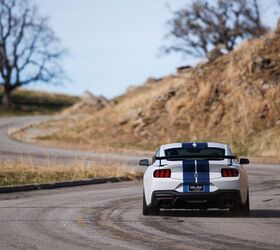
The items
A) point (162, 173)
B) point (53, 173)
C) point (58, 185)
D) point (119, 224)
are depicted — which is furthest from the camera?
point (53, 173)

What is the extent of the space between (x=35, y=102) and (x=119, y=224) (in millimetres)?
81560

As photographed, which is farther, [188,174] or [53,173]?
[53,173]

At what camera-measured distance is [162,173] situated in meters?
14.5

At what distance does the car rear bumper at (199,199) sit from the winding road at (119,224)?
0.24 meters

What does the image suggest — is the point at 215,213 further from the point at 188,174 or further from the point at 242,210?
the point at 188,174

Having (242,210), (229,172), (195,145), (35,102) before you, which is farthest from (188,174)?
(35,102)

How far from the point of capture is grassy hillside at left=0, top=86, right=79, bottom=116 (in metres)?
Result: 83.9

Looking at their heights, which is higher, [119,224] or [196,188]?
[196,188]

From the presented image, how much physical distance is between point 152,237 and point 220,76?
36.7m

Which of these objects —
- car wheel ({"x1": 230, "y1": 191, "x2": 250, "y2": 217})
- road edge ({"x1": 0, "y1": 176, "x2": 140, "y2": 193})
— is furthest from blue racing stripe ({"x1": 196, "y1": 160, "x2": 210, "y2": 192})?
road edge ({"x1": 0, "y1": 176, "x2": 140, "y2": 193})

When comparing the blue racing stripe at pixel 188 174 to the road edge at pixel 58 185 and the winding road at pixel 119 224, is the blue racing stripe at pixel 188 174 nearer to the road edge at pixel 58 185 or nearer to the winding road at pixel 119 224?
the winding road at pixel 119 224

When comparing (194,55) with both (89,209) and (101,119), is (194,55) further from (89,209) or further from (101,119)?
(89,209)

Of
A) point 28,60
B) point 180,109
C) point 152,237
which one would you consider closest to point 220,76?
point 180,109

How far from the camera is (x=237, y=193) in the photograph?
14.2 m
